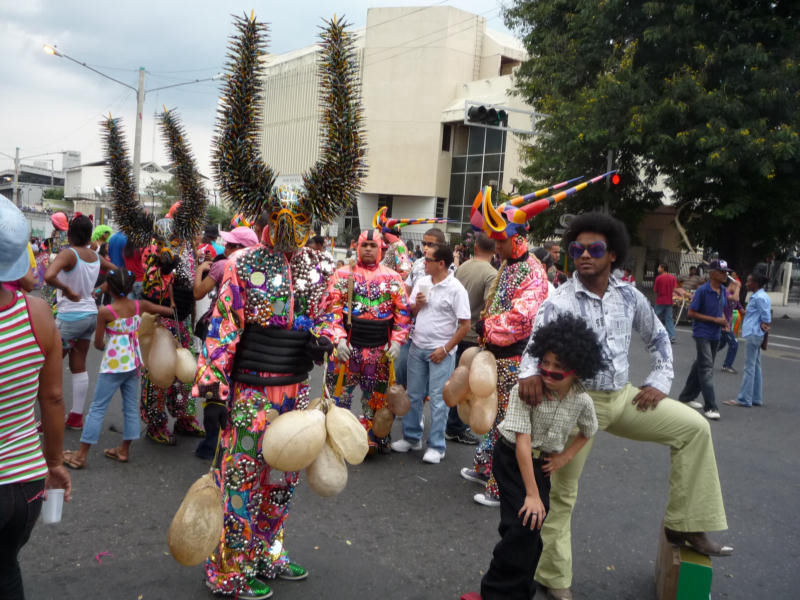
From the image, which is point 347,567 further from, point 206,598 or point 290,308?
point 290,308

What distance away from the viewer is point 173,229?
16.7ft

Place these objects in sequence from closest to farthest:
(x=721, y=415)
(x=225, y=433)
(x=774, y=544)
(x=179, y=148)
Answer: (x=225, y=433) → (x=774, y=544) → (x=179, y=148) → (x=721, y=415)

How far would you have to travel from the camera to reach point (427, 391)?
240 inches

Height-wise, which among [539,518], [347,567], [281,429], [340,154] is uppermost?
[340,154]

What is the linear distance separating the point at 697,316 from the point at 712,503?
17.9ft

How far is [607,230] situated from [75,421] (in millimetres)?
4923

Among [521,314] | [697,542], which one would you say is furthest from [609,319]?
[521,314]

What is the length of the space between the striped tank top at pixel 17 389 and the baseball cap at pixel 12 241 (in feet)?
0.32

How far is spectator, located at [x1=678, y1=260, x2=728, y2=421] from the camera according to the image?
7.95 m

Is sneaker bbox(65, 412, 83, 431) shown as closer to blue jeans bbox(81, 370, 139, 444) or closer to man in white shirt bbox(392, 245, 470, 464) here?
blue jeans bbox(81, 370, 139, 444)

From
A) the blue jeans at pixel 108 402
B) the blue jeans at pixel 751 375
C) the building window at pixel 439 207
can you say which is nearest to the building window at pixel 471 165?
the building window at pixel 439 207

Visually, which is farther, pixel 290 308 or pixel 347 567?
pixel 347 567

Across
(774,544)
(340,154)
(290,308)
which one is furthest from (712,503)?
(340,154)

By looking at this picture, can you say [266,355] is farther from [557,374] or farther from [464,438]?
[464,438]
